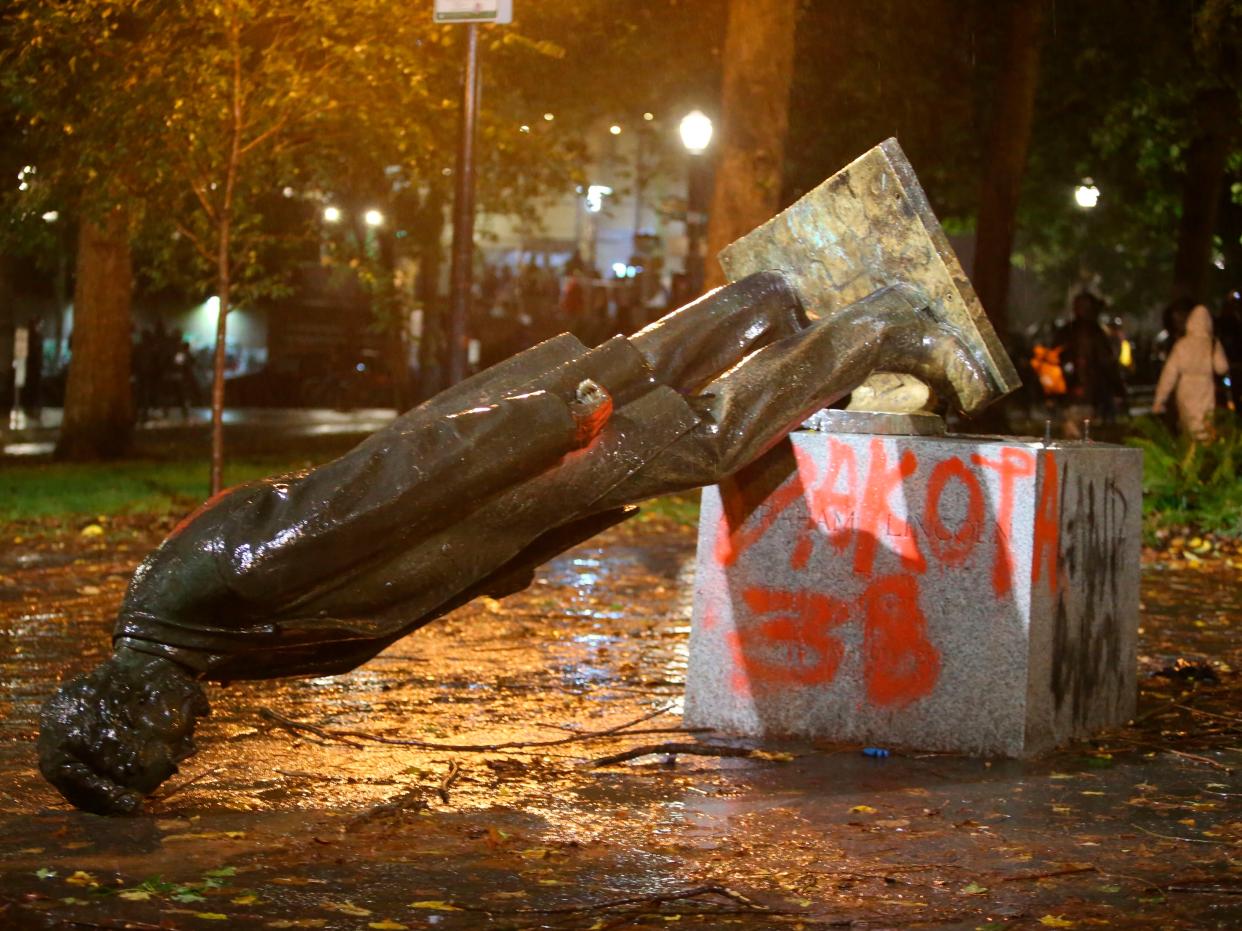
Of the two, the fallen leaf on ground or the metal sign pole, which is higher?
the metal sign pole

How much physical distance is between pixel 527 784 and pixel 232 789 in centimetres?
95

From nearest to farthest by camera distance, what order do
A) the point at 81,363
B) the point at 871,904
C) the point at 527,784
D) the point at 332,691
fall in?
the point at 871,904 < the point at 527,784 < the point at 332,691 < the point at 81,363

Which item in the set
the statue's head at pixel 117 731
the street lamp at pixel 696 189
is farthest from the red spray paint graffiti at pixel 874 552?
the street lamp at pixel 696 189

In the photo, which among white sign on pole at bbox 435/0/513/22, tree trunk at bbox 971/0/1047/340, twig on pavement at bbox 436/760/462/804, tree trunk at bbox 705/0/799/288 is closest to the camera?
twig on pavement at bbox 436/760/462/804

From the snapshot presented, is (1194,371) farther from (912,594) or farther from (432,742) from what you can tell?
(432,742)

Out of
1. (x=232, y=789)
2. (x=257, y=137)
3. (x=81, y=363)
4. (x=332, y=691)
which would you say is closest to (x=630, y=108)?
(x=81, y=363)

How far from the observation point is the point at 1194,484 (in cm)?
1602

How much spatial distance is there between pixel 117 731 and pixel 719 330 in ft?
8.28

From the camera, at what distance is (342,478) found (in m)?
5.26

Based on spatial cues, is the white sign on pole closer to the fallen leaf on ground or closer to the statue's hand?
the statue's hand

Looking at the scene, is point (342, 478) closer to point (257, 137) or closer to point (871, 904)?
point (871, 904)

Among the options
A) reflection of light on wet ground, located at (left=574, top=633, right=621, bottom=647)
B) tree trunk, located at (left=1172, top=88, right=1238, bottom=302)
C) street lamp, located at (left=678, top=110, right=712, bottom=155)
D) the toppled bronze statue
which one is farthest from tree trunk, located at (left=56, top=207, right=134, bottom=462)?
tree trunk, located at (left=1172, top=88, right=1238, bottom=302)

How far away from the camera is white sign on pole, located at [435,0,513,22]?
12852 millimetres

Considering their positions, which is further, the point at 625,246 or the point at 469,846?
the point at 625,246
